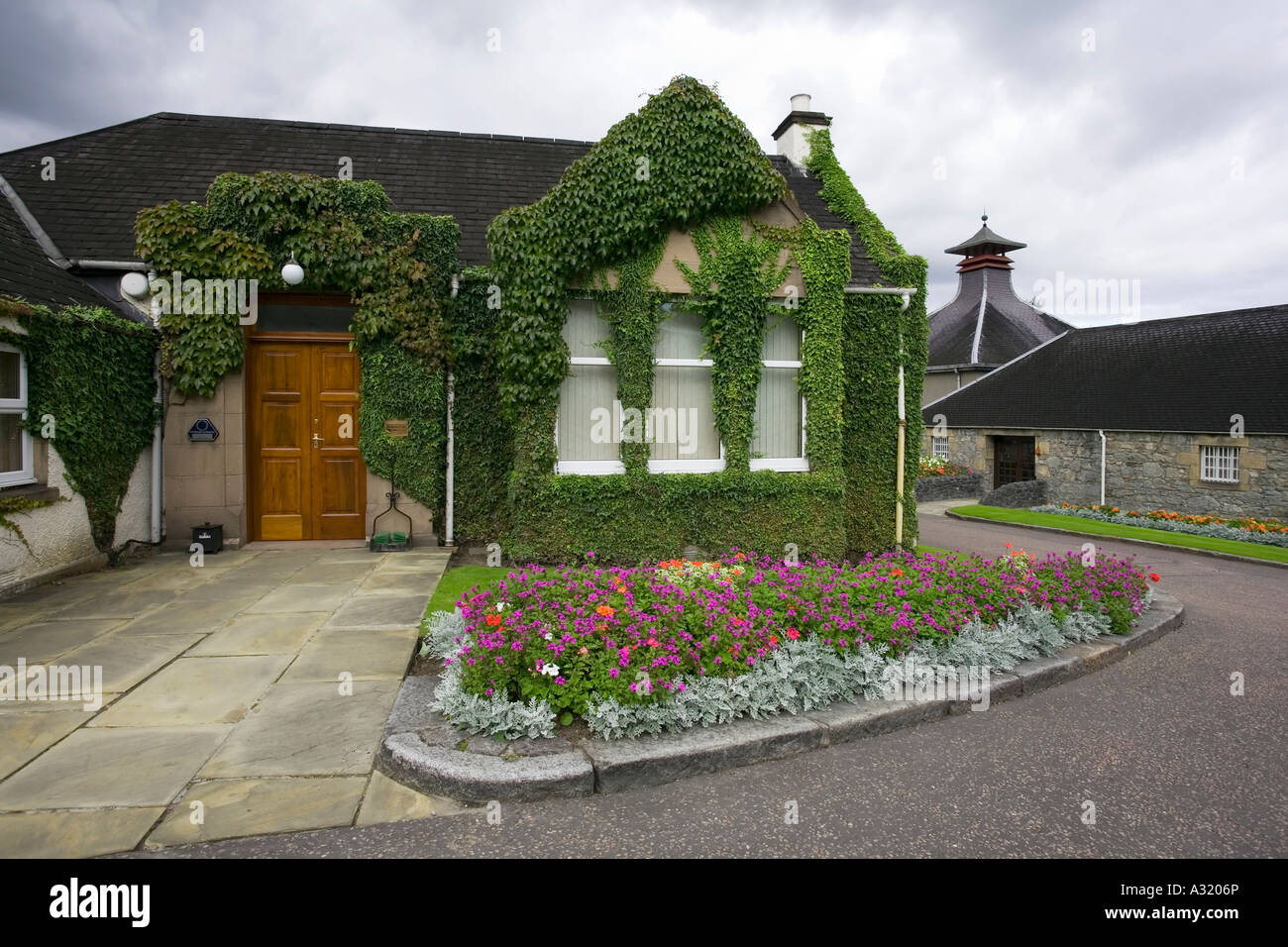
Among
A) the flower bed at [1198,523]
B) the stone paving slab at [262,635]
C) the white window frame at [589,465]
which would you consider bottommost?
the flower bed at [1198,523]

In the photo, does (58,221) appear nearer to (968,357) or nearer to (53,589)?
(53,589)

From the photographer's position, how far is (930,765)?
4102mm

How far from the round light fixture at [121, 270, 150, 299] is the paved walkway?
3547 millimetres

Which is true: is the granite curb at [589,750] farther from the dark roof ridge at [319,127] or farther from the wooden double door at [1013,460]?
the wooden double door at [1013,460]

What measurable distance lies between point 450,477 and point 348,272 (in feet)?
9.30

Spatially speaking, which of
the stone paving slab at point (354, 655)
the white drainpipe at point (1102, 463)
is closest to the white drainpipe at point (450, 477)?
the stone paving slab at point (354, 655)

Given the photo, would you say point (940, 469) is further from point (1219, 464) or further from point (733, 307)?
point (733, 307)

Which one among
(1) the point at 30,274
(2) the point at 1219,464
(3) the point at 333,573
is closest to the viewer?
(1) the point at 30,274

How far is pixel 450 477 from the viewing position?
31.8 ft

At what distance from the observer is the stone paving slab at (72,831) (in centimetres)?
310

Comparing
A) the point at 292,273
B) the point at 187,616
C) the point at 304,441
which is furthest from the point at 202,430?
the point at 187,616

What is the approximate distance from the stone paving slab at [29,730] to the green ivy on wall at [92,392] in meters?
4.35
